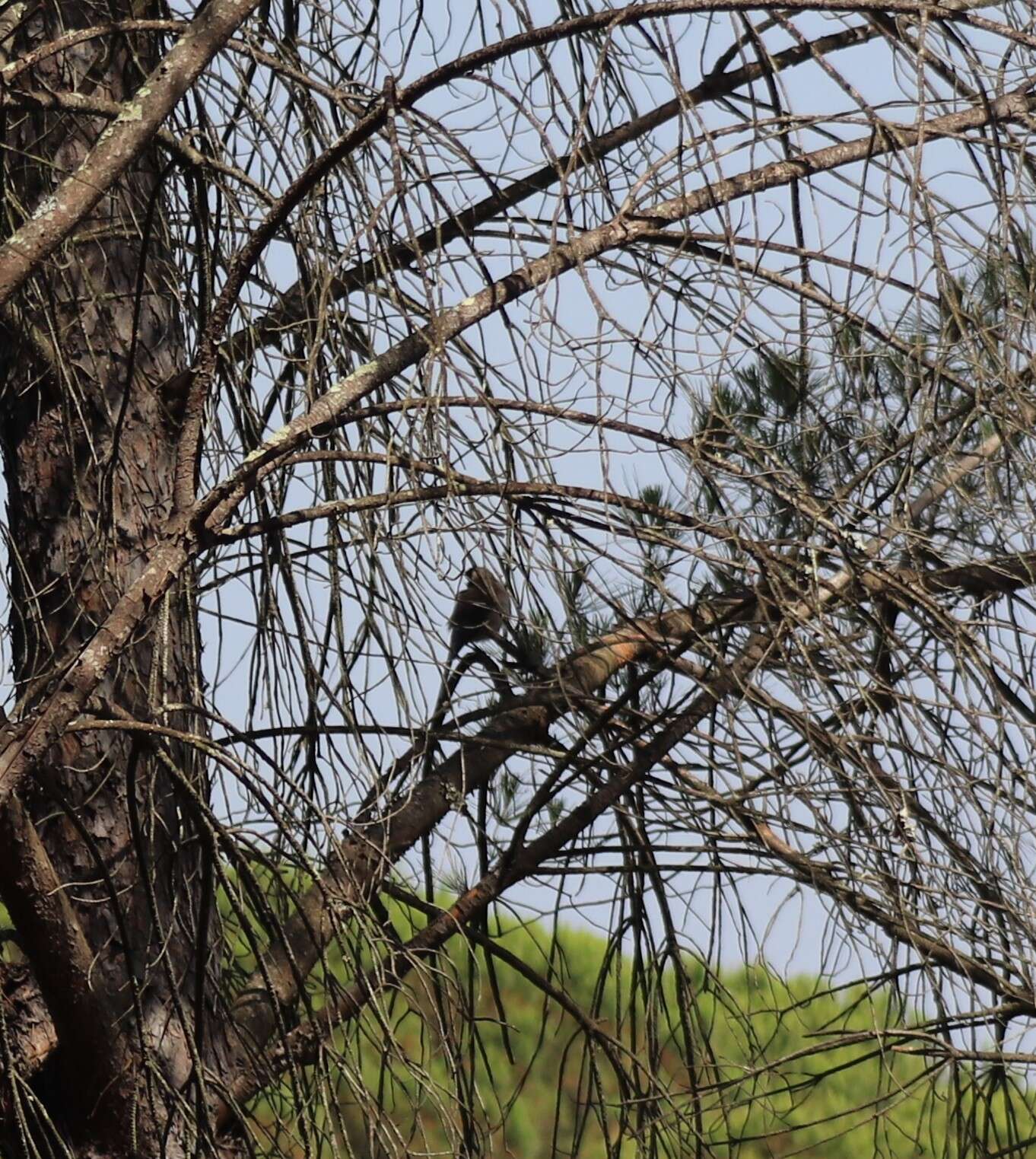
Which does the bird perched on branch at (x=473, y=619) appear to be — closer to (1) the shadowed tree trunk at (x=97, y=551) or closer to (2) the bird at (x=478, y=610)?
(2) the bird at (x=478, y=610)

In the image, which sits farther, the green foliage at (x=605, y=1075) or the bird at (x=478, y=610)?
the bird at (x=478, y=610)

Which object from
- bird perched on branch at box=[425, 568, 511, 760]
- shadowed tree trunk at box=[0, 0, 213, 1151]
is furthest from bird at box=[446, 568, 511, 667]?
shadowed tree trunk at box=[0, 0, 213, 1151]

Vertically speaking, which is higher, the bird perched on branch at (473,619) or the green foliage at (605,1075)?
the bird perched on branch at (473,619)

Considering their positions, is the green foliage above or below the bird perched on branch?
below

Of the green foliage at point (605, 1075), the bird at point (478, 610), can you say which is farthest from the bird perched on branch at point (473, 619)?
the green foliage at point (605, 1075)

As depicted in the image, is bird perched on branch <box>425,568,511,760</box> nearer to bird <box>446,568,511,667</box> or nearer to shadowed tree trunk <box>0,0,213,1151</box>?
bird <box>446,568,511,667</box>

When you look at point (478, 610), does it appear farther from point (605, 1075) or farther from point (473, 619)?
point (605, 1075)

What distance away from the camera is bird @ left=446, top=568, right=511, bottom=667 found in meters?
1.91

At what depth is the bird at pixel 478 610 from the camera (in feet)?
6.27

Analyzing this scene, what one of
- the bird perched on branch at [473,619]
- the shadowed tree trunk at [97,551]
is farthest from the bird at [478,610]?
the shadowed tree trunk at [97,551]

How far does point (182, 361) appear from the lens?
2426mm

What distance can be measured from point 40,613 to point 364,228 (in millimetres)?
887

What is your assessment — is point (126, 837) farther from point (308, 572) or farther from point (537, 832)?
point (537, 832)

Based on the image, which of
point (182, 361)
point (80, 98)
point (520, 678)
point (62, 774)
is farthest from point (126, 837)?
point (80, 98)
